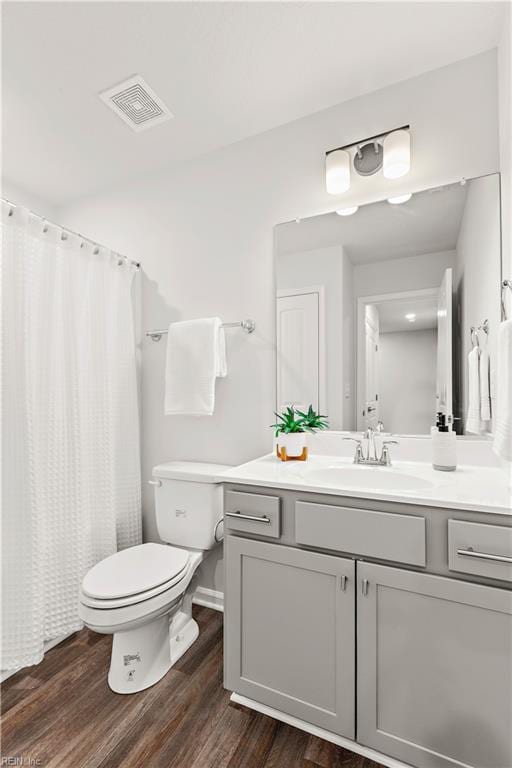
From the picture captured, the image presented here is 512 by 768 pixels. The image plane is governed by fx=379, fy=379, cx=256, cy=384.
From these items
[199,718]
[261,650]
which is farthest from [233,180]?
[199,718]

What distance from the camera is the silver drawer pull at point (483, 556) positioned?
0.95m

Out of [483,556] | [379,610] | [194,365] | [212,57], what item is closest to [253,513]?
[379,610]

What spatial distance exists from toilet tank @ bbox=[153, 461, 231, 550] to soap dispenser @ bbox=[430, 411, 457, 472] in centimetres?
92

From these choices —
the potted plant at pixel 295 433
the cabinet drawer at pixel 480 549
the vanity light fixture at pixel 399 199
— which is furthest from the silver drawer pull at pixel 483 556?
the vanity light fixture at pixel 399 199

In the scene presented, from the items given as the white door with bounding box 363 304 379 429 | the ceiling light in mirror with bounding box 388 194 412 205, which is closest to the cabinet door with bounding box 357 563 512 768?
the white door with bounding box 363 304 379 429

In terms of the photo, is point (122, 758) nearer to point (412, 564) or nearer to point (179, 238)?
point (412, 564)

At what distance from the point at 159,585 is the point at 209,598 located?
0.71 metres

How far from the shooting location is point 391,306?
5.36 ft

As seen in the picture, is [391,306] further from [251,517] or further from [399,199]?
[251,517]

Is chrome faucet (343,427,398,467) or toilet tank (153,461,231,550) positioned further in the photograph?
toilet tank (153,461,231,550)

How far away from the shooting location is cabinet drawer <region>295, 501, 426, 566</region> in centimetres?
106

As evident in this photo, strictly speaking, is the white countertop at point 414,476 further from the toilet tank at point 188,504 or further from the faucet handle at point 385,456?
the toilet tank at point 188,504

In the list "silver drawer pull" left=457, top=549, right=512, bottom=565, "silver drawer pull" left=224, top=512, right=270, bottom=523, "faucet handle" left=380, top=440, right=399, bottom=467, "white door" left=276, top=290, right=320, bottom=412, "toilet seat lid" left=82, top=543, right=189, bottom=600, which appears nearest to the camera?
"silver drawer pull" left=457, top=549, right=512, bottom=565

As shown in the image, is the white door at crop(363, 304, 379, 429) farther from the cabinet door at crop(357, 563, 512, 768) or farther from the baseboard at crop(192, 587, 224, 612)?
the baseboard at crop(192, 587, 224, 612)
